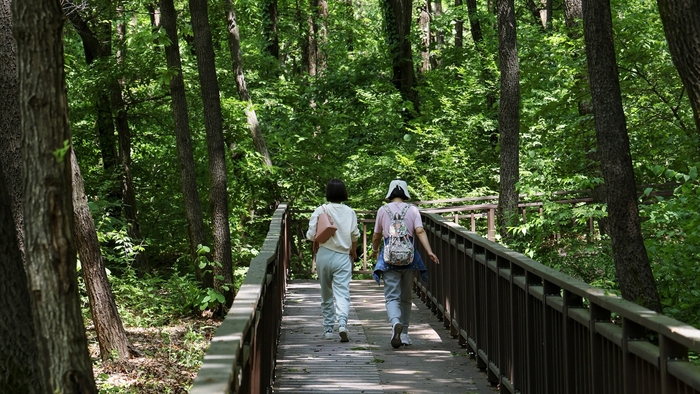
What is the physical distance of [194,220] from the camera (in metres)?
15.8

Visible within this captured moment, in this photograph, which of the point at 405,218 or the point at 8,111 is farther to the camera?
the point at 405,218

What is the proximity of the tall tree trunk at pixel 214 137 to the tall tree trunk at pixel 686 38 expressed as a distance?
30.7 feet

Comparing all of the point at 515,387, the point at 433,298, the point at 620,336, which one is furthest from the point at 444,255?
the point at 620,336

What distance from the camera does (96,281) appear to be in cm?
1085

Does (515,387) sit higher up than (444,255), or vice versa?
(444,255)

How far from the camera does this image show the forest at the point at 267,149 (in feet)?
12.8

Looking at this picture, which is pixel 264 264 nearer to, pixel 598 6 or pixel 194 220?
pixel 598 6

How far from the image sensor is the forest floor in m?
10.2

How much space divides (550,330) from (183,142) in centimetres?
1120

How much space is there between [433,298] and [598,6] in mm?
4364

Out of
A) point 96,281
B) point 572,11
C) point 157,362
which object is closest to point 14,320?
point 96,281

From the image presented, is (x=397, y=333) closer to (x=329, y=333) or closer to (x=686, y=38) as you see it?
(x=329, y=333)

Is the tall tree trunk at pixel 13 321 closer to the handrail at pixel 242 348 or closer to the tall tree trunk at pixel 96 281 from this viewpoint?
the handrail at pixel 242 348

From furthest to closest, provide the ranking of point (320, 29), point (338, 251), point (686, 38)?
1. point (320, 29)
2. point (338, 251)
3. point (686, 38)
